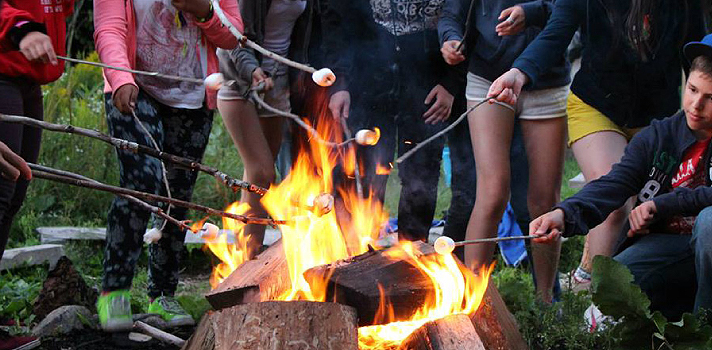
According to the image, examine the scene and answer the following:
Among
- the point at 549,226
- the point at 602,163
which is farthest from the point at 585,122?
the point at 549,226

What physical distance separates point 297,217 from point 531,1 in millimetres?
1763

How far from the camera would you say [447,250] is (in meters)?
3.56

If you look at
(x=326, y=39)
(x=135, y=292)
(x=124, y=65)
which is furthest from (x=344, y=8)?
(x=135, y=292)

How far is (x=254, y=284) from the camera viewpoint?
3.61 metres

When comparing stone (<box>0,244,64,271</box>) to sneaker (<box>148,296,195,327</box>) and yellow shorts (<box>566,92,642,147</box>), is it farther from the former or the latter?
yellow shorts (<box>566,92,642,147</box>)

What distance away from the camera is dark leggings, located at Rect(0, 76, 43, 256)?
383 centimetres

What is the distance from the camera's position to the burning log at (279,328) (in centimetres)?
310

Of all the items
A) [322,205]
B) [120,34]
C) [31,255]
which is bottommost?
[31,255]

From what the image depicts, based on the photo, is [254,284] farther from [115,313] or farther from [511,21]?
[511,21]

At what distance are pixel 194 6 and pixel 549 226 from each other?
1.84 m

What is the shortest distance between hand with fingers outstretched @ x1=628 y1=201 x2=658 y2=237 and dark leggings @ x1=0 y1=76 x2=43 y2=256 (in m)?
2.53

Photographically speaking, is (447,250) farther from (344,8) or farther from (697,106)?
(344,8)

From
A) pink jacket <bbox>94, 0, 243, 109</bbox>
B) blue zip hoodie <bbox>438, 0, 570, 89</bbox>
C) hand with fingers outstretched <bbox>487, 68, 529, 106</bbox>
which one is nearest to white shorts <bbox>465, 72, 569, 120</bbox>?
blue zip hoodie <bbox>438, 0, 570, 89</bbox>

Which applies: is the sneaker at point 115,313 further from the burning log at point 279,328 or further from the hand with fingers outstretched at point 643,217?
the hand with fingers outstretched at point 643,217
